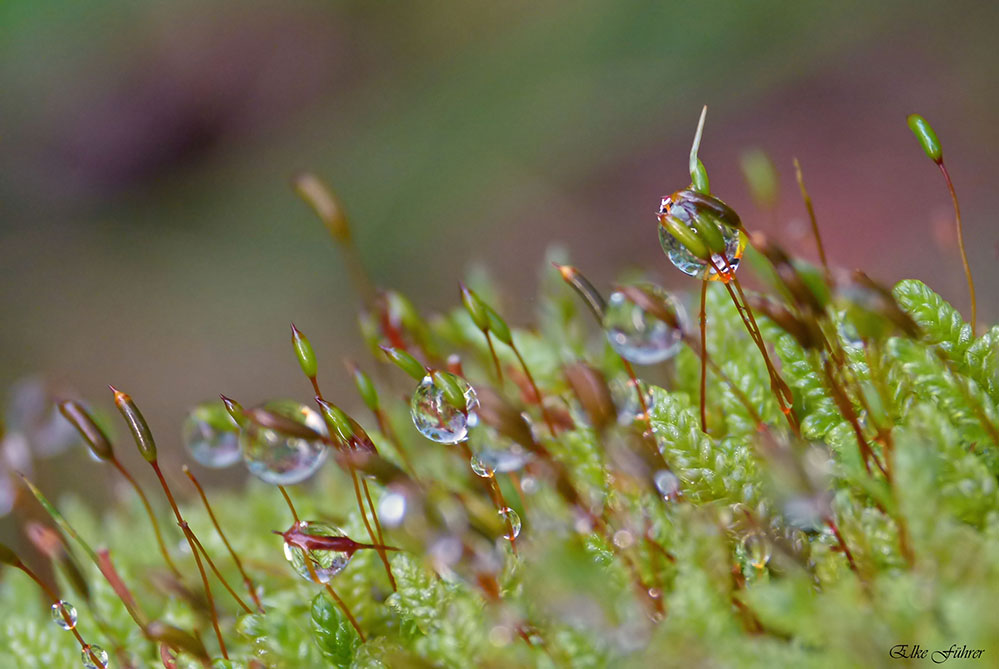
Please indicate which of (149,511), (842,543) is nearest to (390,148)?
(149,511)

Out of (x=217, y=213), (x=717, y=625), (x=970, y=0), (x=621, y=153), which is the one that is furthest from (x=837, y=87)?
(x=717, y=625)

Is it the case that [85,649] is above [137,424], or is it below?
below

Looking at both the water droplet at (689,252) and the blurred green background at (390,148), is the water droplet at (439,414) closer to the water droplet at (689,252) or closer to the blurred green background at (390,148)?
the water droplet at (689,252)

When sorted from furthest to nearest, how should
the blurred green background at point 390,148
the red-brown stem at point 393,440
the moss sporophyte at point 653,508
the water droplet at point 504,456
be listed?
1. the blurred green background at point 390,148
2. the red-brown stem at point 393,440
3. the water droplet at point 504,456
4. the moss sporophyte at point 653,508

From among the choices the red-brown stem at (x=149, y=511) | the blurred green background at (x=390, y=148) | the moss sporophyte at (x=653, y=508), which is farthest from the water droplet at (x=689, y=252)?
the blurred green background at (x=390, y=148)

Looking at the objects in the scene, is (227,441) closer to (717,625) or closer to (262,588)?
(262,588)

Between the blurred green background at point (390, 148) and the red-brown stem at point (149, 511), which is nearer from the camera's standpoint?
the red-brown stem at point (149, 511)

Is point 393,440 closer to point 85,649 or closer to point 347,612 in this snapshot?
point 347,612
